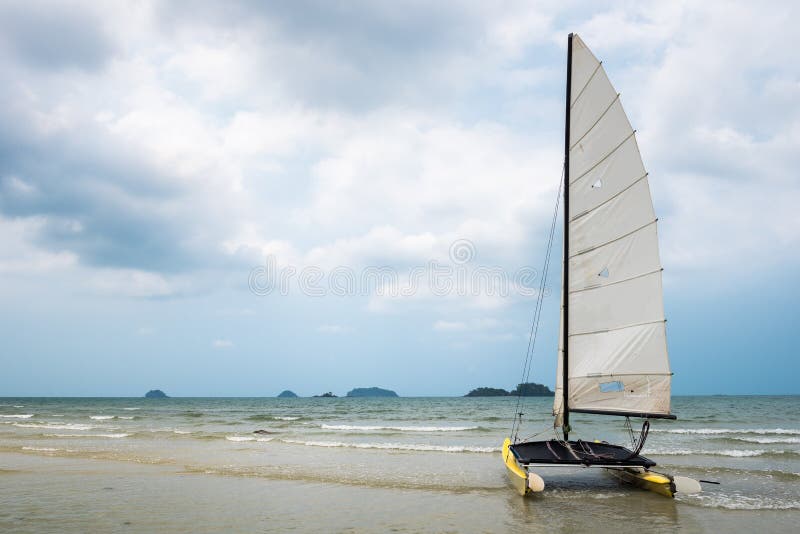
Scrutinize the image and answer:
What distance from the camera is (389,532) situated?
29.9 feet

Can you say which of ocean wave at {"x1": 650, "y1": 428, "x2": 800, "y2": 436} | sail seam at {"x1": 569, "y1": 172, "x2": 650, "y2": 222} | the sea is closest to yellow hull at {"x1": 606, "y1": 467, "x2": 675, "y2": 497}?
the sea

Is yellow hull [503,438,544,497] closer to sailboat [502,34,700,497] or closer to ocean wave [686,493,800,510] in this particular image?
sailboat [502,34,700,497]

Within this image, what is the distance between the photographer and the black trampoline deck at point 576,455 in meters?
11.8

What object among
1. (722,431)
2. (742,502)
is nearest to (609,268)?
(742,502)

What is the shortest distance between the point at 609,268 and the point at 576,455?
4.60 m

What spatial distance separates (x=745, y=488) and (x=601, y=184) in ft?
28.5

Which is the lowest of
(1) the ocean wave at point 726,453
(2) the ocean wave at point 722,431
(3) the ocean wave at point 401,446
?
(2) the ocean wave at point 722,431

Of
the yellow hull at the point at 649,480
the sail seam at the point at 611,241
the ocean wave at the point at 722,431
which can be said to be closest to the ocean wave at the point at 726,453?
the yellow hull at the point at 649,480

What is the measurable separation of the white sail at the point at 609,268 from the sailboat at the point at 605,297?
0.02m

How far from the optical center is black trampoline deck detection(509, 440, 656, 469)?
38.8 feet

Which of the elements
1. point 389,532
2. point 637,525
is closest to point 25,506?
point 389,532

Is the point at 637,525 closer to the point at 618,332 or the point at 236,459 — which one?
the point at 618,332

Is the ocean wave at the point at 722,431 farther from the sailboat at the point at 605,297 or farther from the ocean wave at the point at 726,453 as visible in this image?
the sailboat at the point at 605,297

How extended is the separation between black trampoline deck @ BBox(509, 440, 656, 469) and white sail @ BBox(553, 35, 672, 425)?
869 millimetres
